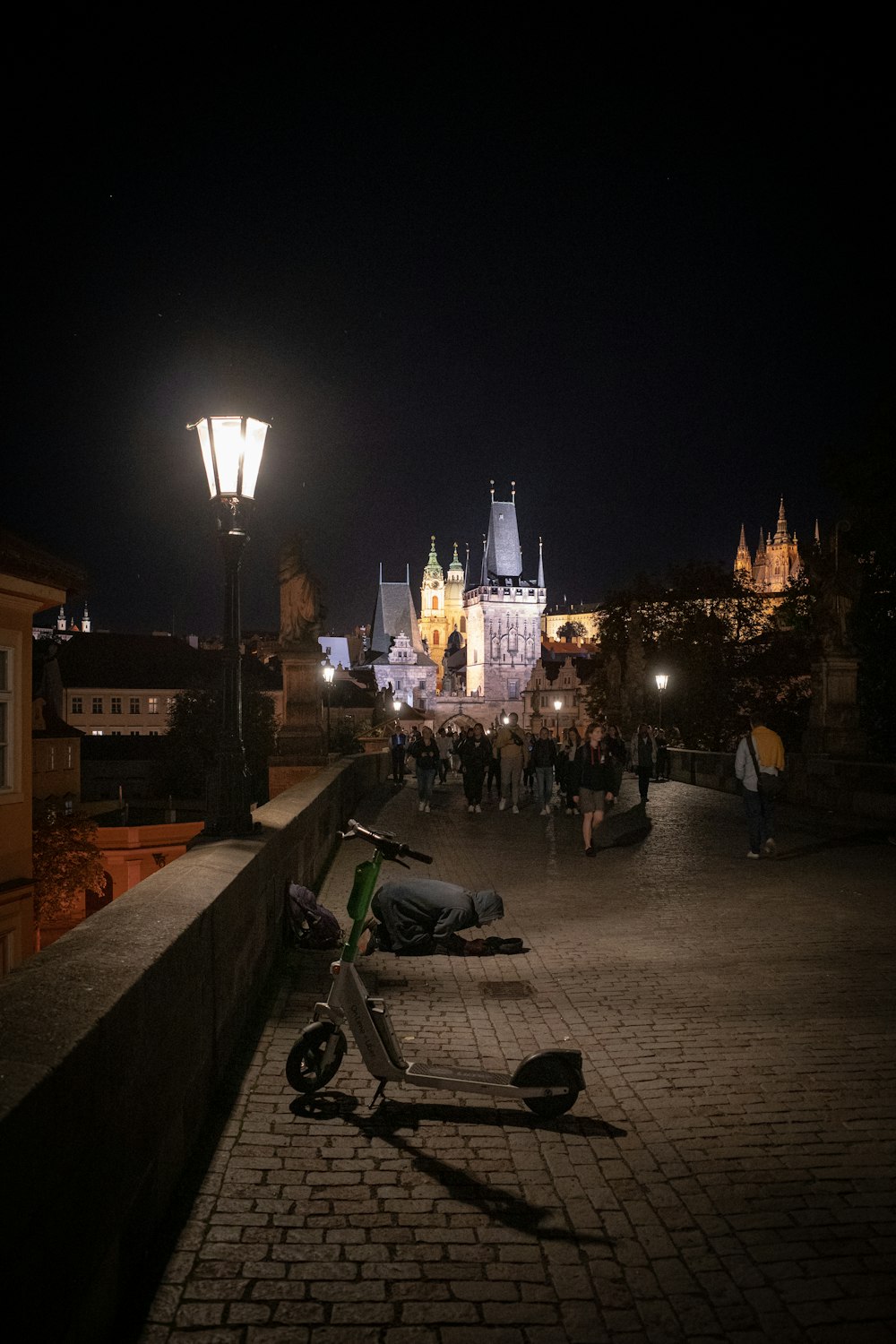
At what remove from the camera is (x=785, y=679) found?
50781 mm

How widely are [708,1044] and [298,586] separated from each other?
548 inches

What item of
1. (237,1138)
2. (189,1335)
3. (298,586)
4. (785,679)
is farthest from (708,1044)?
(785,679)

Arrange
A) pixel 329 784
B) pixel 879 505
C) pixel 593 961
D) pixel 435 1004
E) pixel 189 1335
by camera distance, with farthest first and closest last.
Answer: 1. pixel 879 505
2. pixel 329 784
3. pixel 593 961
4. pixel 435 1004
5. pixel 189 1335

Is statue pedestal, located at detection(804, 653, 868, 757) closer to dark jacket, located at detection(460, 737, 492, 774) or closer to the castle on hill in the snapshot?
dark jacket, located at detection(460, 737, 492, 774)

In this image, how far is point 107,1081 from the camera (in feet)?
9.75

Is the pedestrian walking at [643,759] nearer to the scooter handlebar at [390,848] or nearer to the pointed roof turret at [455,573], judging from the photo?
the scooter handlebar at [390,848]

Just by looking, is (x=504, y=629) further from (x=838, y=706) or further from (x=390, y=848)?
(x=390, y=848)

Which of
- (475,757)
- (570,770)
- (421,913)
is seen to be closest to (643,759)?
(570,770)

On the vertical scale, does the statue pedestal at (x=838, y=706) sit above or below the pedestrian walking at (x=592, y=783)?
above

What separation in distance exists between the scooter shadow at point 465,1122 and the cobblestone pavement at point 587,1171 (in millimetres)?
13

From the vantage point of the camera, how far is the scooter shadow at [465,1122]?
12.4ft

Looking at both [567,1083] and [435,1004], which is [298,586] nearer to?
[435,1004]

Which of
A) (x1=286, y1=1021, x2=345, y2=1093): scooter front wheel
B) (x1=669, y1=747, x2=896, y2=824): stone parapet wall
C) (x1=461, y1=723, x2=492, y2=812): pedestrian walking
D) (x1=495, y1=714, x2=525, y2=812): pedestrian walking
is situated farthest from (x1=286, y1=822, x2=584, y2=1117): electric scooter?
(x1=495, y1=714, x2=525, y2=812): pedestrian walking

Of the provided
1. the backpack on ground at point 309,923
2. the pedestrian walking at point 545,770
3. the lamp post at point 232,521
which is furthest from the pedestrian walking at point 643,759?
the lamp post at point 232,521
